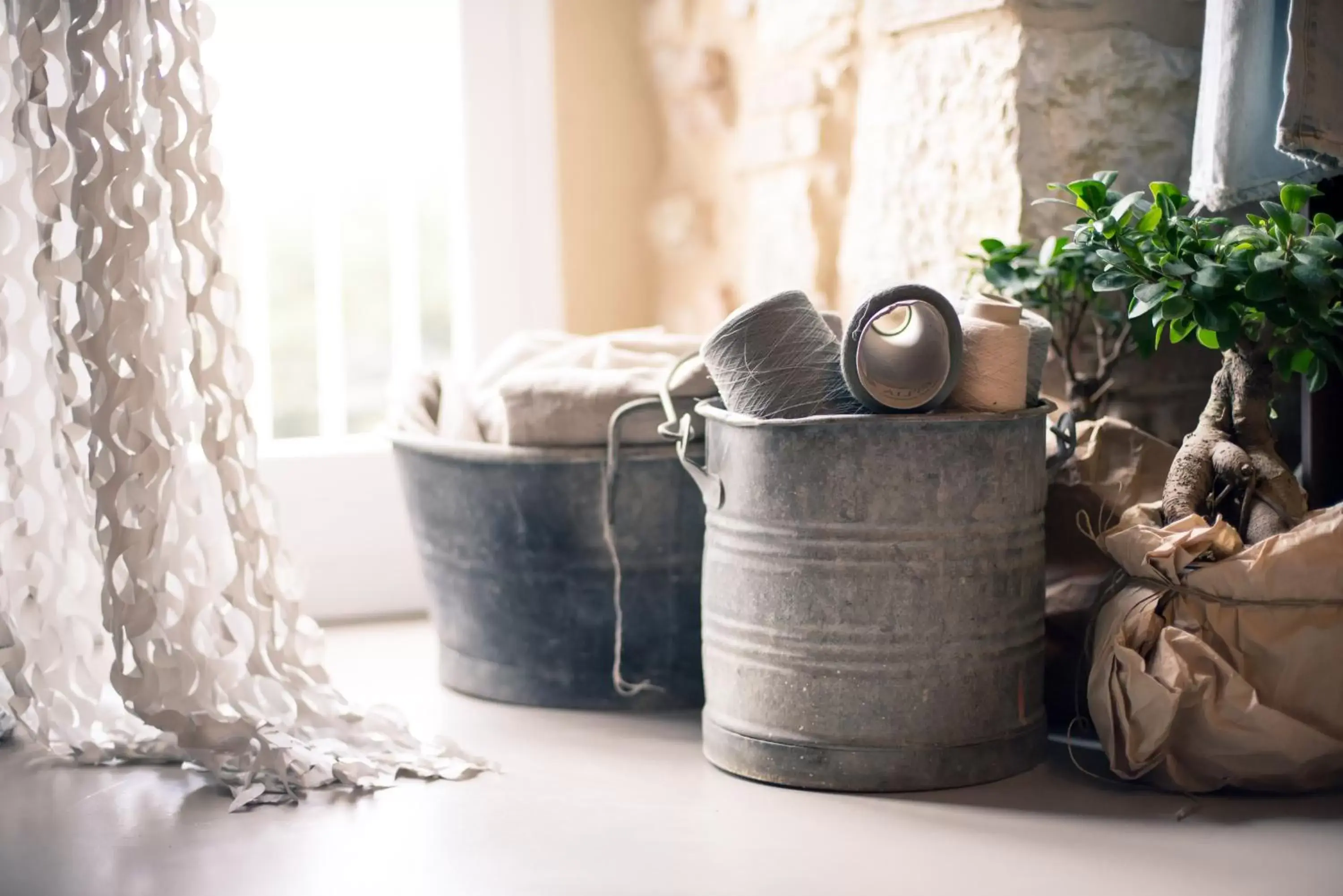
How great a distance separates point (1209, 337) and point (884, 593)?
50cm

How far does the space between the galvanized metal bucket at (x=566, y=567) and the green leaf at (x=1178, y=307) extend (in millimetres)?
654

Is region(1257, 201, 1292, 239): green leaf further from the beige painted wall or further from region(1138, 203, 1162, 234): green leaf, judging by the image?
the beige painted wall

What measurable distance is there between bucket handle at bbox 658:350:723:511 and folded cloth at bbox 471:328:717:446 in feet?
0.04

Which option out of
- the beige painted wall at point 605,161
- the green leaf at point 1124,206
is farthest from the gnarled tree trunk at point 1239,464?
the beige painted wall at point 605,161

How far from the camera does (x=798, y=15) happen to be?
2516 millimetres

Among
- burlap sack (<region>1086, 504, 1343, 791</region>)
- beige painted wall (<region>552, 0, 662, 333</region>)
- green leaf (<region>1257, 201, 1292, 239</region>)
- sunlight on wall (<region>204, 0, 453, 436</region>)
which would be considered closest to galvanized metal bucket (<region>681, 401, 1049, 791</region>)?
burlap sack (<region>1086, 504, 1343, 791</region>)

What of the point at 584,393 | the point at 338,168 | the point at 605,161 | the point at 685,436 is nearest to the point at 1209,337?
the point at 685,436

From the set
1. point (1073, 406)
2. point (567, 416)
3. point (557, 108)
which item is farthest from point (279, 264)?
point (1073, 406)

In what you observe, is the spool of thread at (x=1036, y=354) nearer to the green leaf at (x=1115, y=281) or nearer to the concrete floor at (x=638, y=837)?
the green leaf at (x=1115, y=281)

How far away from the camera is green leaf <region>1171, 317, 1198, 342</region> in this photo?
5.47 feet

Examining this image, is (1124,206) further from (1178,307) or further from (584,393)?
(584,393)

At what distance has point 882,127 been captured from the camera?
2.33 meters

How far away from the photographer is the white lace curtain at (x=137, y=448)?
65.7 inches

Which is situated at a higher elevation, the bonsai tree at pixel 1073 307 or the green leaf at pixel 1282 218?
the green leaf at pixel 1282 218
